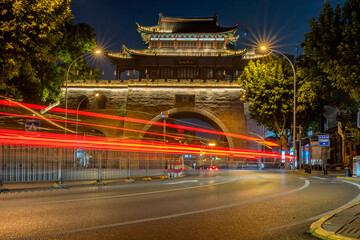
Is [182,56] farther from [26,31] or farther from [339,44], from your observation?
[26,31]

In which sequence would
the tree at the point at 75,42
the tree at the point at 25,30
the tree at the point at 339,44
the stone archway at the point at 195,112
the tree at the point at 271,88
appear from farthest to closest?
the stone archway at the point at 195,112
the tree at the point at 75,42
the tree at the point at 271,88
the tree at the point at 339,44
the tree at the point at 25,30

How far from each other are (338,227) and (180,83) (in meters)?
47.7

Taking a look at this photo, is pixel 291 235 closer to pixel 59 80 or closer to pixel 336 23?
pixel 336 23

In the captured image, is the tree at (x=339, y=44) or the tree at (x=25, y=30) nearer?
the tree at (x=25, y=30)

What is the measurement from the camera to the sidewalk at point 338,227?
5.12 metres

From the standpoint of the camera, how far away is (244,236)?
17.8ft

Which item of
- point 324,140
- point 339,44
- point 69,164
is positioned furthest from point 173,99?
point 69,164

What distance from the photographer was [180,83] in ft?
173

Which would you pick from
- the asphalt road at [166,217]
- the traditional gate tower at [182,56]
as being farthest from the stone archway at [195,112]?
the asphalt road at [166,217]

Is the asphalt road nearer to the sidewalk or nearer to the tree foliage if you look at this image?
the sidewalk

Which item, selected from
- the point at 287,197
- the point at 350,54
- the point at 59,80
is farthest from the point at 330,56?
the point at 59,80

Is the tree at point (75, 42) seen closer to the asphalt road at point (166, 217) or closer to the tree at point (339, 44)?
the tree at point (339, 44)

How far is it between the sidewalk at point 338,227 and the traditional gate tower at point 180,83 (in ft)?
148

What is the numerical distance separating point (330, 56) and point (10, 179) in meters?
14.9
